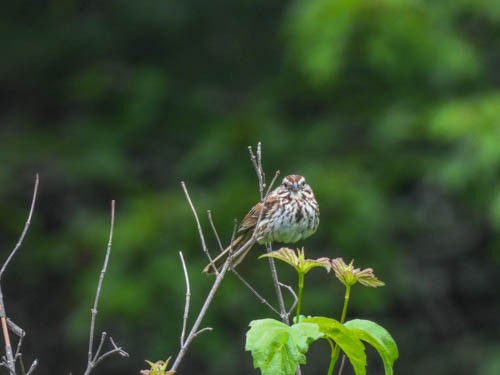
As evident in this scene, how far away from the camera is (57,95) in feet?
36.5

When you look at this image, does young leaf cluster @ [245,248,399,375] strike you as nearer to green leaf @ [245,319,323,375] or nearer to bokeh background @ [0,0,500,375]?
green leaf @ [245,319,323,375]

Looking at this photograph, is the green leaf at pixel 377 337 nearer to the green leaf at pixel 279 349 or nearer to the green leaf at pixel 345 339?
the green leaf at pixel 345 339

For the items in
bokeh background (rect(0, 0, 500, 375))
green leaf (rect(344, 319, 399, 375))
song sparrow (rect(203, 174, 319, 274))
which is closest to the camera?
green leaf (rect(344, 319, 399, 375))

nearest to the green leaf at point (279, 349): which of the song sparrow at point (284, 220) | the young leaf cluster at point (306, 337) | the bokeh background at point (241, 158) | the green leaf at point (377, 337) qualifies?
the young leaf cluster at point (306, 337)

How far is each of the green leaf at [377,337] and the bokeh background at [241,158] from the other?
203 inches

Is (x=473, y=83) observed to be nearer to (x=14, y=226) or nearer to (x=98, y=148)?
(x=98, y=148)

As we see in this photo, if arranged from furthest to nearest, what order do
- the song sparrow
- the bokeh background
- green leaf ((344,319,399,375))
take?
1. the bokeh background
2. the song sparrow
3. green leaf ((344,319,399,375))

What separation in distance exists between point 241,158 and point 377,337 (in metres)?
6.65

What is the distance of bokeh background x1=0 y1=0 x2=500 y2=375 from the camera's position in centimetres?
881

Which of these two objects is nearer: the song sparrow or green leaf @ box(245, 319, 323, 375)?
green leaf @ box(245, 319, 323, 375)

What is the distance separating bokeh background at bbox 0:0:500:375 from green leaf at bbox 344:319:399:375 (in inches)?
203

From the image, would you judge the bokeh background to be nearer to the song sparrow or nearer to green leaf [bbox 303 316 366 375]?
the song sparrow

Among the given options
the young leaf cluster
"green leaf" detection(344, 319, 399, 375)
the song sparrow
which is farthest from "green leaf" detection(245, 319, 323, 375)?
the song sparrow

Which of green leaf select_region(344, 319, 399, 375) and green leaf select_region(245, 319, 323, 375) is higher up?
green leaf select_region(344, 319, 399, 375)
